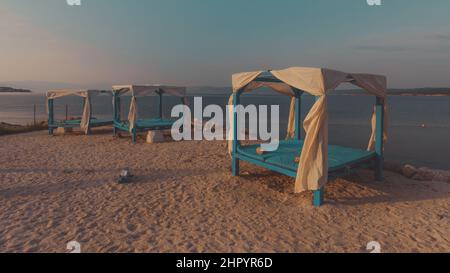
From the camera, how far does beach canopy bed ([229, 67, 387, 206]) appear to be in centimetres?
486

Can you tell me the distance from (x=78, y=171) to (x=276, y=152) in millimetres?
4862

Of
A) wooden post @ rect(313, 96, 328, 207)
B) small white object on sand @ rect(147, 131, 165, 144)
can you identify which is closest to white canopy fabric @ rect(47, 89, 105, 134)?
small white object on sand @ rect(147, 131, 165, 144)

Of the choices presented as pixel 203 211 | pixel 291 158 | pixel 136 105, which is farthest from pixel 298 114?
pixel 136 105

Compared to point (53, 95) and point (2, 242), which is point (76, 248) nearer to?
point (2, 242)

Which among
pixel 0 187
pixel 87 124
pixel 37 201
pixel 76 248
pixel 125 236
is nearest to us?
pixel 76 248

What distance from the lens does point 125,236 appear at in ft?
13.0

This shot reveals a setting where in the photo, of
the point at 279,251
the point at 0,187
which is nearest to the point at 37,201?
the point at 0,187

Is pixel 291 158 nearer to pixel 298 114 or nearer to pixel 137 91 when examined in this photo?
pixel 298 114

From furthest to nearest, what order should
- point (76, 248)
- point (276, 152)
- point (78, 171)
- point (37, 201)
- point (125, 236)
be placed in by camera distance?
1. point (78, 171)
2. point (276, 152)
3. point (37, 201)
4. point (125, 236)
5. point (76, 248)

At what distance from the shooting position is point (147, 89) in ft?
41.5

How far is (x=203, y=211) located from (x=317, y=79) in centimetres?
289

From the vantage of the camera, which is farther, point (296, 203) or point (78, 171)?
point (78, 171)

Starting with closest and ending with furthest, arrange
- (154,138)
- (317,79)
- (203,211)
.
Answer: (317,79)
(203,211)
(154,138)

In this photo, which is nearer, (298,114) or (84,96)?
(298,114)
